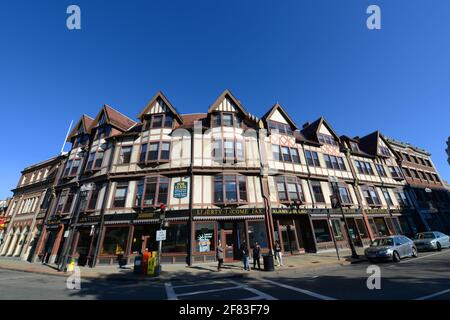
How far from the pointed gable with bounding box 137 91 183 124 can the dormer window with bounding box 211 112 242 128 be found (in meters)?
3.82

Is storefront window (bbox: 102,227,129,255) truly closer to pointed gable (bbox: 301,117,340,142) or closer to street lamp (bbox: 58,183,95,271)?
street lamp (bbox: 58,183,95,271)

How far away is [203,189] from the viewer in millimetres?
19141

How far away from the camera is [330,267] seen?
556 inches

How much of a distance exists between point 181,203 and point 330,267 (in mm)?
12415

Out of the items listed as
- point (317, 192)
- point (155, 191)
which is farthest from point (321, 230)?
point (155, 191)

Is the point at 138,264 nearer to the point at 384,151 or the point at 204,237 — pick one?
the point at 204,237

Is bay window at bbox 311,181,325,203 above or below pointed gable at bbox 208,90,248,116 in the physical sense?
below

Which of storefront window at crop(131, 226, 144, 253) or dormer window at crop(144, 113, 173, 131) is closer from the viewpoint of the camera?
storefront window at crop(131, 226, 144, 253)

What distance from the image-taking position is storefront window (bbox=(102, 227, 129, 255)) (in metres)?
17.8

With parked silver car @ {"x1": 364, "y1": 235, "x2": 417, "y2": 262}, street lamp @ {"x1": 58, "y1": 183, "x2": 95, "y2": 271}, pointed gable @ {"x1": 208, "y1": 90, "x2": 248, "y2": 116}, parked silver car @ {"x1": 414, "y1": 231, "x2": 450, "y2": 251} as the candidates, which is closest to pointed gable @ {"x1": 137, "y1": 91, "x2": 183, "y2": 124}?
pointed gable @ {"x1": 208, "y1": 90, "x2": 248, "y2": 116}

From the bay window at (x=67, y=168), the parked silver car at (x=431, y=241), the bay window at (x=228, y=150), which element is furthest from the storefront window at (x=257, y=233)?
the bay window at (x=67, y=168)

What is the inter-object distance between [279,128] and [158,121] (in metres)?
14.0

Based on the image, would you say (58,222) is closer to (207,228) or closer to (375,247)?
(207,228)
